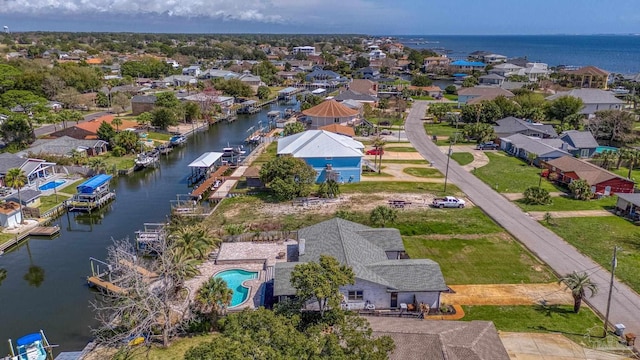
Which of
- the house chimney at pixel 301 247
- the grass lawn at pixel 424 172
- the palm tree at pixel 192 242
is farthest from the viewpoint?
the grass lawn at pixel 424 172

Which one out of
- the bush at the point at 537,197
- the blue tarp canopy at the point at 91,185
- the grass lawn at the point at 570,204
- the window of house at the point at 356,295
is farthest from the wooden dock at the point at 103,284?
the bush at the point at 537,197

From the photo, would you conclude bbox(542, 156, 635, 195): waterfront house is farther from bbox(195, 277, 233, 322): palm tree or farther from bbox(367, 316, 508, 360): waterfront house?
bbox(195, 277, 233, 322): palm tree

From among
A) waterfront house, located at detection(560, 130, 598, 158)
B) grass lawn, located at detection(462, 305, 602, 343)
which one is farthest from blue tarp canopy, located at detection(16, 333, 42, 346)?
waterfront house, located at detection(560, 130, 598, 158)

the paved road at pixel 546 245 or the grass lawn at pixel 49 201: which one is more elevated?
the paved road at pixel 546 245

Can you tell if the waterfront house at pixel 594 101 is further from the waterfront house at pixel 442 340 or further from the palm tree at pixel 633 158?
the waterfront house at pixel 442 340

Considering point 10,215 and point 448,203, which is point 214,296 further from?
point 448,203

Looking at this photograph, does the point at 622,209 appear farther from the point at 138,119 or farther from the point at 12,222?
the point at 138,119
